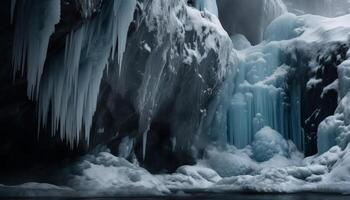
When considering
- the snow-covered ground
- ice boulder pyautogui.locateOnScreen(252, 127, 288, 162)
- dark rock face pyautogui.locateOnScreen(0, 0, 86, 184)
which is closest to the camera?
dark rock face pyautogui.locateOnScreen(0, 0, 86, 184)

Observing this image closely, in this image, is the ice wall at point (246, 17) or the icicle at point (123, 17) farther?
the ice wall at point (246, 17)

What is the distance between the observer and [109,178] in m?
18.5

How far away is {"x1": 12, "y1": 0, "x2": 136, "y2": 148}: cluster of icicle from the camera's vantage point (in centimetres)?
1288

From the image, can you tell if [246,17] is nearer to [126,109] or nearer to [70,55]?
[126,109]

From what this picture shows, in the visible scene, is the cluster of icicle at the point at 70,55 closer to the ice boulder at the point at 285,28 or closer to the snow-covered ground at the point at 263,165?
the snow-covered ground at the point at 263,165

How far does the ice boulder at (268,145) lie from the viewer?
28391mm

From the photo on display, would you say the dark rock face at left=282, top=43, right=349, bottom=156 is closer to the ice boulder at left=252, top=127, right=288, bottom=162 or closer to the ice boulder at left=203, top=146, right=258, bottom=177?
the ice boulder at left=252, top=127, right=288, bottom=162

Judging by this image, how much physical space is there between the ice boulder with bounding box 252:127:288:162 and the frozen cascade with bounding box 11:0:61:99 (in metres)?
18.5

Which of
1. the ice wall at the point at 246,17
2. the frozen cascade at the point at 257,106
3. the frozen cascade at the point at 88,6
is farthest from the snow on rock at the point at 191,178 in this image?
the ice wall at the point at 246,17

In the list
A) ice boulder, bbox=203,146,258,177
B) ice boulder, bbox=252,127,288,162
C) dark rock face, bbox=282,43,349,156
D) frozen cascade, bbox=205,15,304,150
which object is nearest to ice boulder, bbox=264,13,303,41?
dark rock face, bbox=282,43,349,156

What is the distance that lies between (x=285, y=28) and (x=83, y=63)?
67.8 feet

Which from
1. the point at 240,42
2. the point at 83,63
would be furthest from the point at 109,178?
the point at 240,42

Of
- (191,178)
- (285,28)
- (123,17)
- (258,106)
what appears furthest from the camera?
(285,28)

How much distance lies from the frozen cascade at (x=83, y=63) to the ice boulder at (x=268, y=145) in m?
15.0
